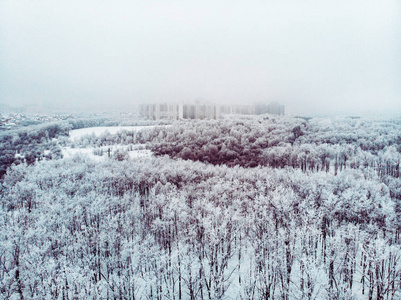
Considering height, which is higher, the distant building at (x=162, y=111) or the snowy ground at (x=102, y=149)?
the distant building at (x=162, y=111)

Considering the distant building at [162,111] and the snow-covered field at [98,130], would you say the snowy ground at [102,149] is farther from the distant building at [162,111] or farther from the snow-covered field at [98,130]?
the distant building at [162,111]

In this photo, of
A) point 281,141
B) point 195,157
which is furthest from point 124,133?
point 281,141

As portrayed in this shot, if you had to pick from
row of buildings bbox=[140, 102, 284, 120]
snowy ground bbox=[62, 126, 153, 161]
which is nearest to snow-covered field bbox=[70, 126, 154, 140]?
snowy ground bbox=[62, 126, 153, 161]

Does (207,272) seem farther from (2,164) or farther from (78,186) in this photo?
(2,164)

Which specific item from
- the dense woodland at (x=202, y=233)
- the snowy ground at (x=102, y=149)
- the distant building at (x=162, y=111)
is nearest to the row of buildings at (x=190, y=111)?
the distant building at (x=162, y=111)

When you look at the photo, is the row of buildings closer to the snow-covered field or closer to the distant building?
the distant building

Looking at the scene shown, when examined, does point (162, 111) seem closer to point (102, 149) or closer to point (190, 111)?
point (190, 111)

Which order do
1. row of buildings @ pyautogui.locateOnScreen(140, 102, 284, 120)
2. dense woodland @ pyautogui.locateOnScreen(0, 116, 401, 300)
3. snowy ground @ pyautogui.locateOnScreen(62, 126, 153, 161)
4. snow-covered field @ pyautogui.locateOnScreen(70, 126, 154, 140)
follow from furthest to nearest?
row of buildings @ pyautogui.locateOnScreen(140, 102, 284, 120) → snow-covered field @ pyautogui.locateOnScreen(70, 126, 154, 140) → snowy ground @ pyautogui.locateOnScreen(62, 126, 153, 161) → dense woodland @ pyautogui.locateOnScreen(0, 116, 401, 300)
